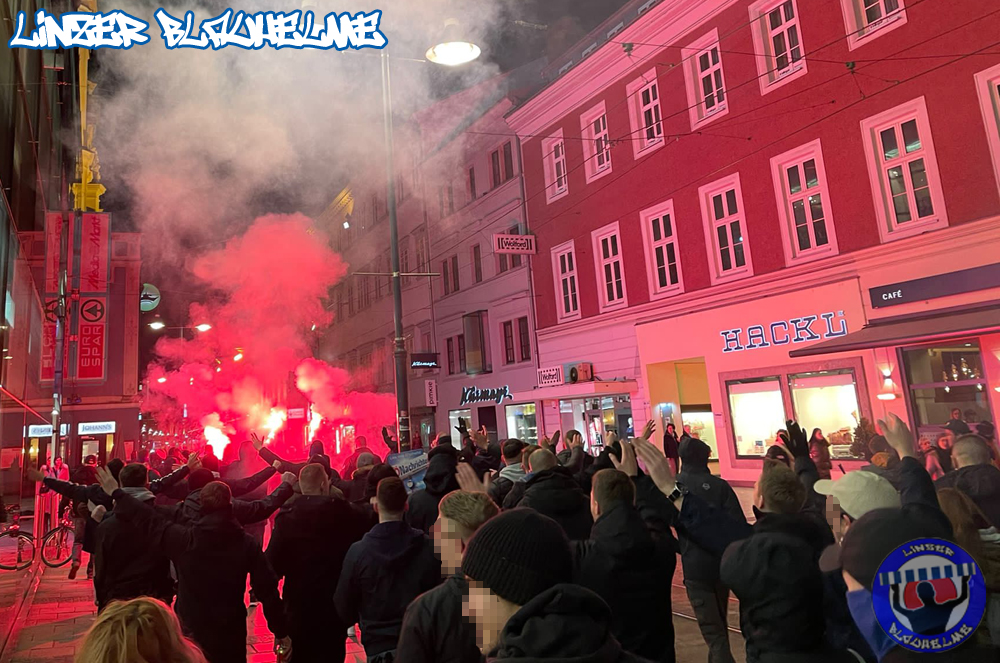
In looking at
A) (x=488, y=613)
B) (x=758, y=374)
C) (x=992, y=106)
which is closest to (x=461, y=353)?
(x=758, y=374)

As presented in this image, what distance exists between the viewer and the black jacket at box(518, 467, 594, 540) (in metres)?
4.75

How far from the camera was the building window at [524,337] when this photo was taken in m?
25.4

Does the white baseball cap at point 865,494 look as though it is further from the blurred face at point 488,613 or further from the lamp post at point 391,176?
the lamp post at point 391,176

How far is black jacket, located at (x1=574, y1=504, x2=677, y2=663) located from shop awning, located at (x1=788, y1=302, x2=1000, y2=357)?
11.0 metres

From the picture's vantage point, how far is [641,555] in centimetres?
365

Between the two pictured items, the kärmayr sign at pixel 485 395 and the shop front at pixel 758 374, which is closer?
the shop front at pixel 758 374

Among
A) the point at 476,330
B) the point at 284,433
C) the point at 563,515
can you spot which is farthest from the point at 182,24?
the point at 284,433

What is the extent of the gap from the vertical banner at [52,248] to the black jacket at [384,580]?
41.9ft

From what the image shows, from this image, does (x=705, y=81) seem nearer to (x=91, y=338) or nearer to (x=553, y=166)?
(x=553, y=166)

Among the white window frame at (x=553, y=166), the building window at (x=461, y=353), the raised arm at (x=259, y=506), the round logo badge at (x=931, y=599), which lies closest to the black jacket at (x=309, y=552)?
the raised arm at (x=259, y=506)

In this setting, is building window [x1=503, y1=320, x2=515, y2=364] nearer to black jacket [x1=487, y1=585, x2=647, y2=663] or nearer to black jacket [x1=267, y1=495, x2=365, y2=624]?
black jacket [x1=267, y1=495, x2=365, y2=624]

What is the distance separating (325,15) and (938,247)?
13053 millimetres

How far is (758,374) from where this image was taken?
1686 centimetres

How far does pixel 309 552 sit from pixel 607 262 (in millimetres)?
17835
